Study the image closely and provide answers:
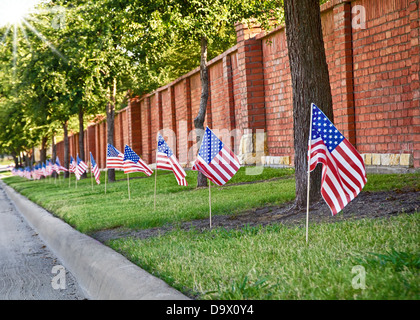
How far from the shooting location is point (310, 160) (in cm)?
651

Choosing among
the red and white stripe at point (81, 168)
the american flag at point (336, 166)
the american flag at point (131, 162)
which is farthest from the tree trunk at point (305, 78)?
the red and white stripe at point (81, 168)

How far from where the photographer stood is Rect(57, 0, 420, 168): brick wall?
40.5ft

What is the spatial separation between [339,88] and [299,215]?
21.1 ft

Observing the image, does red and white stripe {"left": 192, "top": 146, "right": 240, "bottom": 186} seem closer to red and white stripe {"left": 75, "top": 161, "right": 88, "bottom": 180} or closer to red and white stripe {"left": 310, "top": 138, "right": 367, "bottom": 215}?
red and white stripe {"left": 310, "top": 138, "right": 367, "bottom": 215}

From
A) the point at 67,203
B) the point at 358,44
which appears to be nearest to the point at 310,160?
the point at 358,44

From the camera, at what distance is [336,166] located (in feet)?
21.1

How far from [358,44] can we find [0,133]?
134 ft

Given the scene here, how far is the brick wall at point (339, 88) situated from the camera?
12.4m

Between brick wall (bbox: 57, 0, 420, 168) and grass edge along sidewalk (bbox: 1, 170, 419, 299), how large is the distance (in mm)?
5563

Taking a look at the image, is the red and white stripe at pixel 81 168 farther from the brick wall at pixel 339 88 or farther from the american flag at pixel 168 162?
the american flag at pixel 168 162

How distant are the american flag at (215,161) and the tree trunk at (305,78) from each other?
106cm

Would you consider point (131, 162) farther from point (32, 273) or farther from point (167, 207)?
point (32, 273)

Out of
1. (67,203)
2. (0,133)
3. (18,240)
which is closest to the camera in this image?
(18,240)
